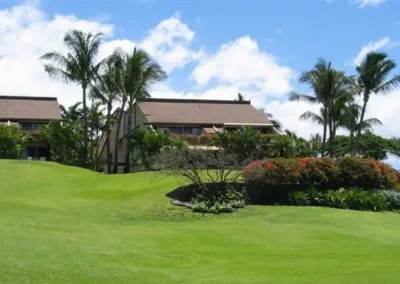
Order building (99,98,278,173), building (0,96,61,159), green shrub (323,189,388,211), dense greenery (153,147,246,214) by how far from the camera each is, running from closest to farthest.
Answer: dense greenery (153,147,246,214) → green shrub (323,189,388,211) → building (99,98,278,173) → building (0,96,61,159)

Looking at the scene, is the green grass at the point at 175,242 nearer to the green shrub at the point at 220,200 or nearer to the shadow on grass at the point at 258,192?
the green shrub at the point at 220,200

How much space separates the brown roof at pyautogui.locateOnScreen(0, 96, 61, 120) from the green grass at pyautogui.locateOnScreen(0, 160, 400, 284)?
25.8m

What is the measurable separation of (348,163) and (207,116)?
26555 millimetres

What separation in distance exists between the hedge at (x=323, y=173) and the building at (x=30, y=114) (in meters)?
30.5

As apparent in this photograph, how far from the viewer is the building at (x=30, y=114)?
2237 inches

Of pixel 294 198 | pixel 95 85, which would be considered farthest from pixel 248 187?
pixel 95 85

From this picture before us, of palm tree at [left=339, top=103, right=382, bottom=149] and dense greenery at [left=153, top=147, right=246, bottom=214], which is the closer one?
dense greenery at [left=153, top=147, right=246, bottom=214]

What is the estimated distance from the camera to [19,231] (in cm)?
1564

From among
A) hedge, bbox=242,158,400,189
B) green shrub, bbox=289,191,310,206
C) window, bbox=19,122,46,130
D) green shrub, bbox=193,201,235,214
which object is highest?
window, bbox=19,122,46,130

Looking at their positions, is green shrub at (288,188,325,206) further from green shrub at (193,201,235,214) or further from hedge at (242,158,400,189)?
green shrub at (193,201,235,214)

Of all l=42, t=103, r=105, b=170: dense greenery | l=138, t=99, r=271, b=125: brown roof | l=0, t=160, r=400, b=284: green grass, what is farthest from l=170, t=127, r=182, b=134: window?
l=0, t=160, r=400, b=284: green grass

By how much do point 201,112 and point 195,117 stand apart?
1.82 meters

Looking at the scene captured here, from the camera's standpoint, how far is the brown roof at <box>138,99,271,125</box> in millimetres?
55875

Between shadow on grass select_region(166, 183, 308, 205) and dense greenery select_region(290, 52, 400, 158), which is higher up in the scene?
dense greenery select_region(290, 52, 400, 158)
